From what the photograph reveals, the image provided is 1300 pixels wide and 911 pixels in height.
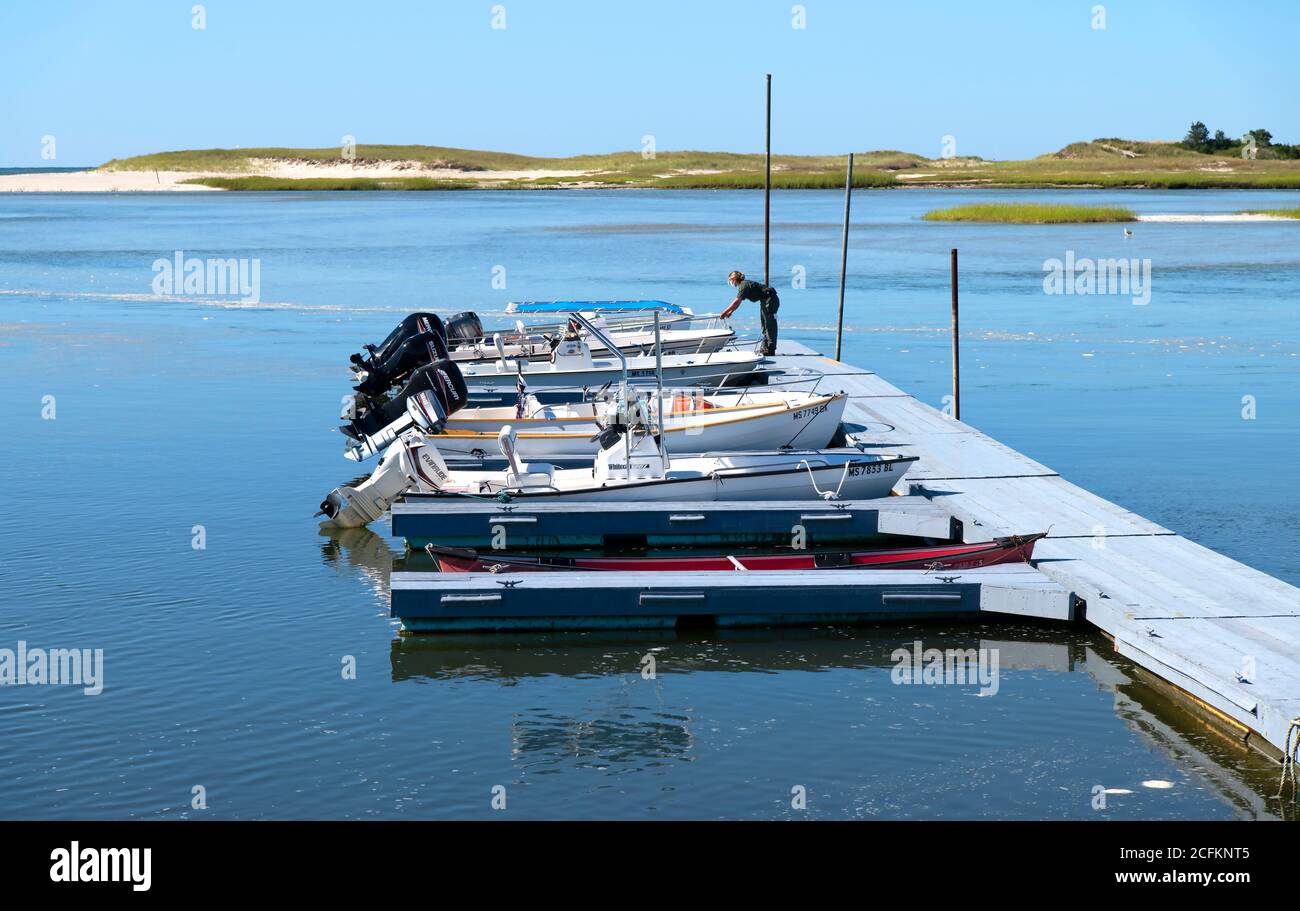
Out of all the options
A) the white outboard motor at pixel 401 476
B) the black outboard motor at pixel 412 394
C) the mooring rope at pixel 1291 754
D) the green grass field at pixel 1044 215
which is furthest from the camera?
the green grass field at pixel 1044 215

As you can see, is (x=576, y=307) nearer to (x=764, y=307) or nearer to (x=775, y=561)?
(x=764, y=307)

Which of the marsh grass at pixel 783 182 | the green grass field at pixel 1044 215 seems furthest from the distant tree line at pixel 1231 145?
the green grass field at pixel 1044 215

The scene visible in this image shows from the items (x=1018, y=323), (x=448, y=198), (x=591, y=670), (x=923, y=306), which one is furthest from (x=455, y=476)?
(x=448, y=198)

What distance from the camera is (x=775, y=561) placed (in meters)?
15.8

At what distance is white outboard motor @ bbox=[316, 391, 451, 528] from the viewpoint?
18.8 meters

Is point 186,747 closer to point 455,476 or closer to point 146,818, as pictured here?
point 146,818

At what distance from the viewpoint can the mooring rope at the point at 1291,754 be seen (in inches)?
428

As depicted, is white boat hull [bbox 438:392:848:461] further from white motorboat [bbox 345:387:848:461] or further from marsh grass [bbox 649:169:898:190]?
marsh grass [bbox 649:169:898:190]

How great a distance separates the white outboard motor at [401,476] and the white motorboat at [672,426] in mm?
305

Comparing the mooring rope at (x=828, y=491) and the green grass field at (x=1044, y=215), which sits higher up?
the green grass field at (x=1044, y=215)

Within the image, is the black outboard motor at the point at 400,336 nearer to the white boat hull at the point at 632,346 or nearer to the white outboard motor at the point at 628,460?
the white outboard motor at the point at 628,460

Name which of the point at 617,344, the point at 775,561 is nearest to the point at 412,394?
the point at 775,561

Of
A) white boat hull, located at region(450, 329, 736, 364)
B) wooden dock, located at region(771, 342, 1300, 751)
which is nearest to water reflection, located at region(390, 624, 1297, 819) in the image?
wooden dock, located at region(771, 342, 1300, 751)

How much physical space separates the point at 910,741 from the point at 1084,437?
13940 mm
